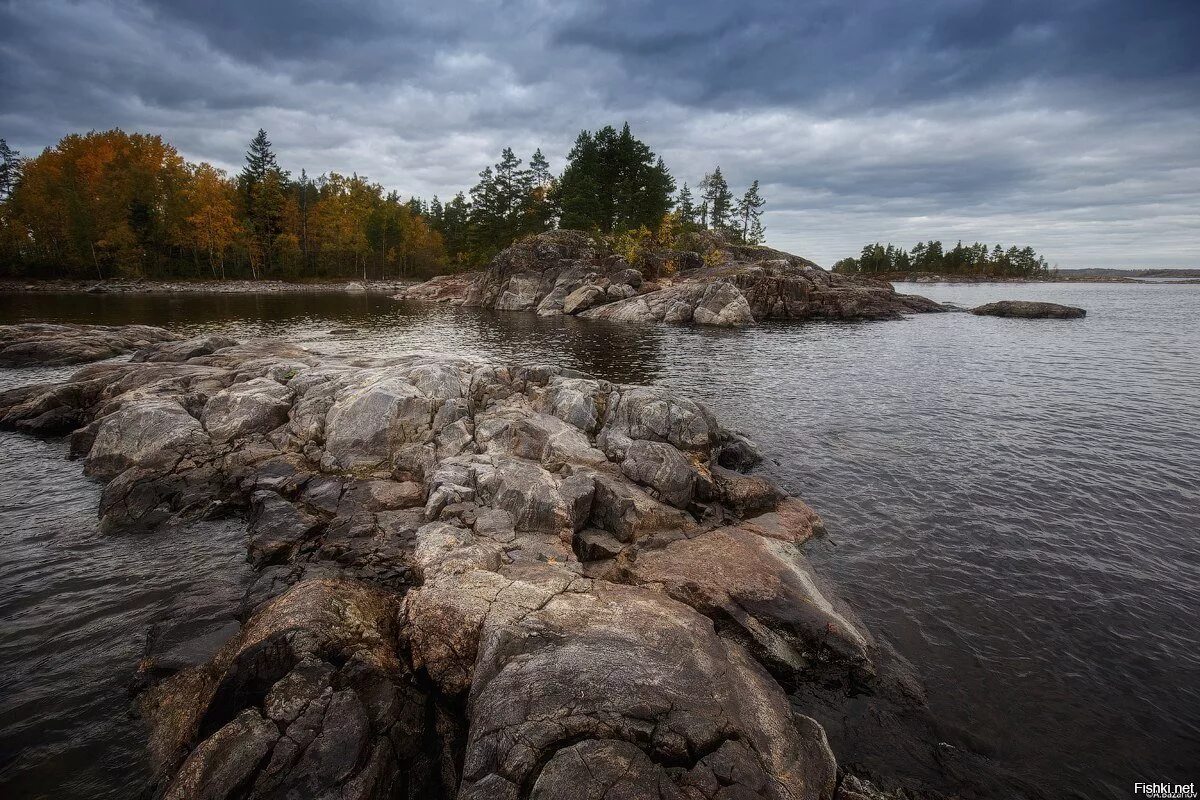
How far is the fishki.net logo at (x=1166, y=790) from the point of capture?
276 inches

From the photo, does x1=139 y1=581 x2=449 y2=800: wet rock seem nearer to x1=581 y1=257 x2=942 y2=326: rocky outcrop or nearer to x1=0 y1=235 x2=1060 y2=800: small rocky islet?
x1=0 y1=235 x2=1060 y2=800: small rocky islet

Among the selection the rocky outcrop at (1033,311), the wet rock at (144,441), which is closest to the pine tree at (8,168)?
the wet rock at (144,441)

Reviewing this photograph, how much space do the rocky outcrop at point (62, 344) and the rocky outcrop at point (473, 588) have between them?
41.8ft

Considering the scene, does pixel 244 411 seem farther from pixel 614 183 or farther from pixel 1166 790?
pixel 614 183

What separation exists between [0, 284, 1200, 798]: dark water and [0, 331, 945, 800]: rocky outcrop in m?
1.16

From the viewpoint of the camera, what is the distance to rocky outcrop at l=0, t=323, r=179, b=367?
94.5 feet

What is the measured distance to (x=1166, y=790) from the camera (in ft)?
23.1

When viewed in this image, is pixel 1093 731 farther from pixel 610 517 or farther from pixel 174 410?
pixel 174 410

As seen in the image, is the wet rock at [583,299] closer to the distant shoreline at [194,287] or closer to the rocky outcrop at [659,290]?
the rocky outcrop at [659,290]

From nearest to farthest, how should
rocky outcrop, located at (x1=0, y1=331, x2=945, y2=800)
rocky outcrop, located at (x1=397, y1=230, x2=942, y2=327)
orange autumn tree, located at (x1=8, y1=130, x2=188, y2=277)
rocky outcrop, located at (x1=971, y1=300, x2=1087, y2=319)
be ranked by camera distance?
rocky outcrop, located at (x1=0, y1=331, x2=945, y2=800) < rocky outcrop, located at (x1=397, y1=230, x2=942, y2=327) < rocky outcrop, located at (x1=971, y1=300, x2=1087, y2=319) < orange autumn tree, located at (x1=8, y1=130, x2=188, y2=277)

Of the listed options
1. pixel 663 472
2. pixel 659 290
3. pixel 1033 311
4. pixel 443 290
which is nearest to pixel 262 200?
pixel 443 290

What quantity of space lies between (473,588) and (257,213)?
118 meters

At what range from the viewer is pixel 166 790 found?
6043mm

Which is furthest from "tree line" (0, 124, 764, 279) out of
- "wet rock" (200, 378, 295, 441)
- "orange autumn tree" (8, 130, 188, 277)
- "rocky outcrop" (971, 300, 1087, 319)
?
"wet rock" (200, 378, 295, 441)
